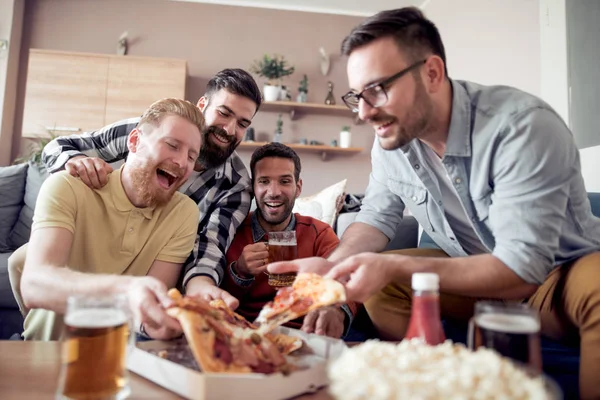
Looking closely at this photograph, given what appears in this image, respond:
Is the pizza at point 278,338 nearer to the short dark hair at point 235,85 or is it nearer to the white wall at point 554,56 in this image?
the short dark hair at point 235,85

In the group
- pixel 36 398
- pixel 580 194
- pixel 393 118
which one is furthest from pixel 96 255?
pixel 580 194

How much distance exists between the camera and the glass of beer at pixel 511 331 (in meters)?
0.71

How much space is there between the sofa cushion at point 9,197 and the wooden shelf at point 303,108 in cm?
251

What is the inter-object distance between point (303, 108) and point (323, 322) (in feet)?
12.7

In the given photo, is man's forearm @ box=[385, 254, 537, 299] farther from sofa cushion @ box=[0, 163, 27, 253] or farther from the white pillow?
sofa cushion @ box=[0, 163, 27, 253]

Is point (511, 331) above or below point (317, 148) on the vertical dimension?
below

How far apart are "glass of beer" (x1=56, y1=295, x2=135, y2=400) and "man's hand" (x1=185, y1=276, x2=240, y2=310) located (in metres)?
0.44

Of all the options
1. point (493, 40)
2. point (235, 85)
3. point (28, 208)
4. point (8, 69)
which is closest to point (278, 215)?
point (235, 85)

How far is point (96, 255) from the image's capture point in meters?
1.57

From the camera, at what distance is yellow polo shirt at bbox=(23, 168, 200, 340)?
1.51 metres

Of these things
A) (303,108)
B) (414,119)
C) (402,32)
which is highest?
(303,108)

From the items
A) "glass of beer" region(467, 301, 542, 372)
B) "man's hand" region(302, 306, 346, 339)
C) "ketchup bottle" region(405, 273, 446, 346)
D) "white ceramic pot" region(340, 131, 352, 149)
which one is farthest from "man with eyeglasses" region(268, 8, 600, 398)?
"white ceramic pot" region(340, 131, 352, 149)

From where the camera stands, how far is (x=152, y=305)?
3.23 feet

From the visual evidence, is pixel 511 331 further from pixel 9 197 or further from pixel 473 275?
pixel 9 197
